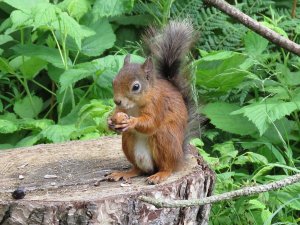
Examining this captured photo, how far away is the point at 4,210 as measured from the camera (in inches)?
116

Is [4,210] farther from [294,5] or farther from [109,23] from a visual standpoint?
→ [294,5]

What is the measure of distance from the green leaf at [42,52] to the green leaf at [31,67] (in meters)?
0.08

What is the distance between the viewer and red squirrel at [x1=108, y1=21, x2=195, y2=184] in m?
3.12

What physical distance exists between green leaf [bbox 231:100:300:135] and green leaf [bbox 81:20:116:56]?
3.32 feet

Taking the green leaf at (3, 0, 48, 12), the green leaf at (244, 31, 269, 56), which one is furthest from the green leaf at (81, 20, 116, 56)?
the green leaf at (244, 31, 269, 56)

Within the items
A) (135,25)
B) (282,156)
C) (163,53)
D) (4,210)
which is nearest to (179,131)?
(163,53)

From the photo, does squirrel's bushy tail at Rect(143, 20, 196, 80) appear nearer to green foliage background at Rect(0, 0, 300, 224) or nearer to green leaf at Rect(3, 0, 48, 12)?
green foliage background at Rect(0, 0, 300, 224)

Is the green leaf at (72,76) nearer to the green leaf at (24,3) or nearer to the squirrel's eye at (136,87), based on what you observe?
the green leaf at (24,3)

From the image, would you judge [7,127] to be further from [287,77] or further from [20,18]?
[287,77]

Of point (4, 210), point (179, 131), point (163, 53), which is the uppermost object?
point (163, 53)

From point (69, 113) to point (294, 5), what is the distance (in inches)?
62.7

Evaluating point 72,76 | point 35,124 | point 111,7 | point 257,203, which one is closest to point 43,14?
point 72,76

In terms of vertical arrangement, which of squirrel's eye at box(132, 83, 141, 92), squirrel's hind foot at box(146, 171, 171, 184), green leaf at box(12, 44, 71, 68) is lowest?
squirrel's hind foot at box(146, 171, 171, 184)

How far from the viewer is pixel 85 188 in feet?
10.4
